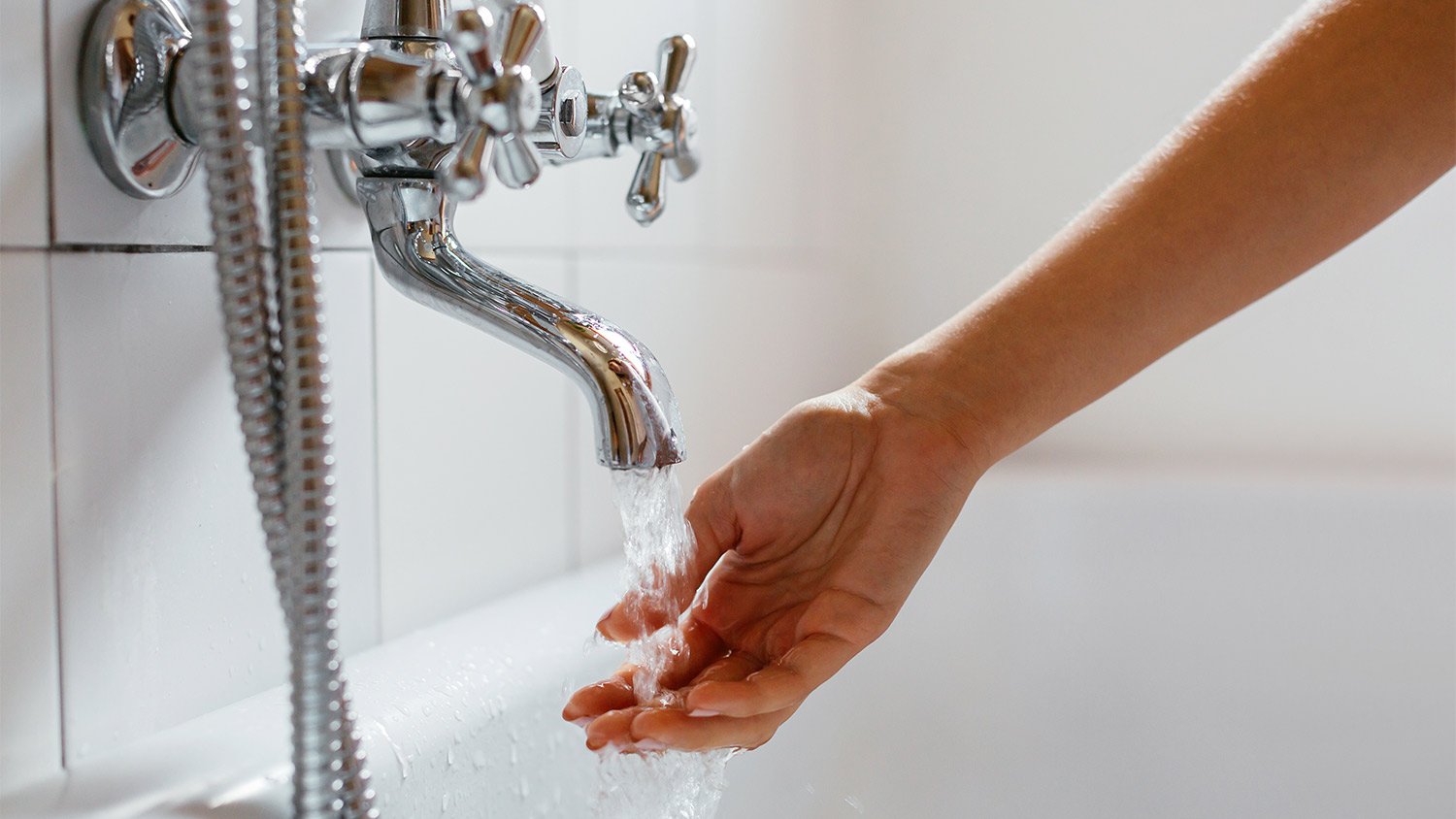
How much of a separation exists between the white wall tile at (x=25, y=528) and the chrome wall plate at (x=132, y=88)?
0.05m

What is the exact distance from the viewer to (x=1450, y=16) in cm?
60

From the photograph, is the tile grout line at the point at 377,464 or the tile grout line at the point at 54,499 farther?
the tile grout line at the point at 377,464

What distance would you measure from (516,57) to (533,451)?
47 cm

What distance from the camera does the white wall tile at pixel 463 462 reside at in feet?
2.34

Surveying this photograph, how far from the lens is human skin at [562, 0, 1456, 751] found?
0.61 m

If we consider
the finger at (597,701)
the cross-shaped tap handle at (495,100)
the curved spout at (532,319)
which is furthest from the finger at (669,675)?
the cross-shaped tap handle at (495,100)

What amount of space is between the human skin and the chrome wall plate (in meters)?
0.27

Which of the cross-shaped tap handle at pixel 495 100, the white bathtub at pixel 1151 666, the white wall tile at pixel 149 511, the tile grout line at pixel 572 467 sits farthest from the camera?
the white bathtub at pixel 1151 666

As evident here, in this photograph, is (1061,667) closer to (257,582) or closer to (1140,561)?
(1140,561)

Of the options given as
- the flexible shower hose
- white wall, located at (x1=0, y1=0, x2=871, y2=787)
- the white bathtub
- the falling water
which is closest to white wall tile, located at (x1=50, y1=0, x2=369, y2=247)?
white wall, located at (x1=0, y1=0, x2=871, y2=787)

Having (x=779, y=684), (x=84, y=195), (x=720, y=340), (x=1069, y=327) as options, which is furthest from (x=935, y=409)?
(x=720, y=340)

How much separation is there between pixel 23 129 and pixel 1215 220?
51cm

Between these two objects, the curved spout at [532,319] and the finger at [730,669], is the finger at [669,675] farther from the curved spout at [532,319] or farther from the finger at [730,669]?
the curved spout at [532,319]

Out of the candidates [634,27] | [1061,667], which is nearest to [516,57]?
[634,27]
